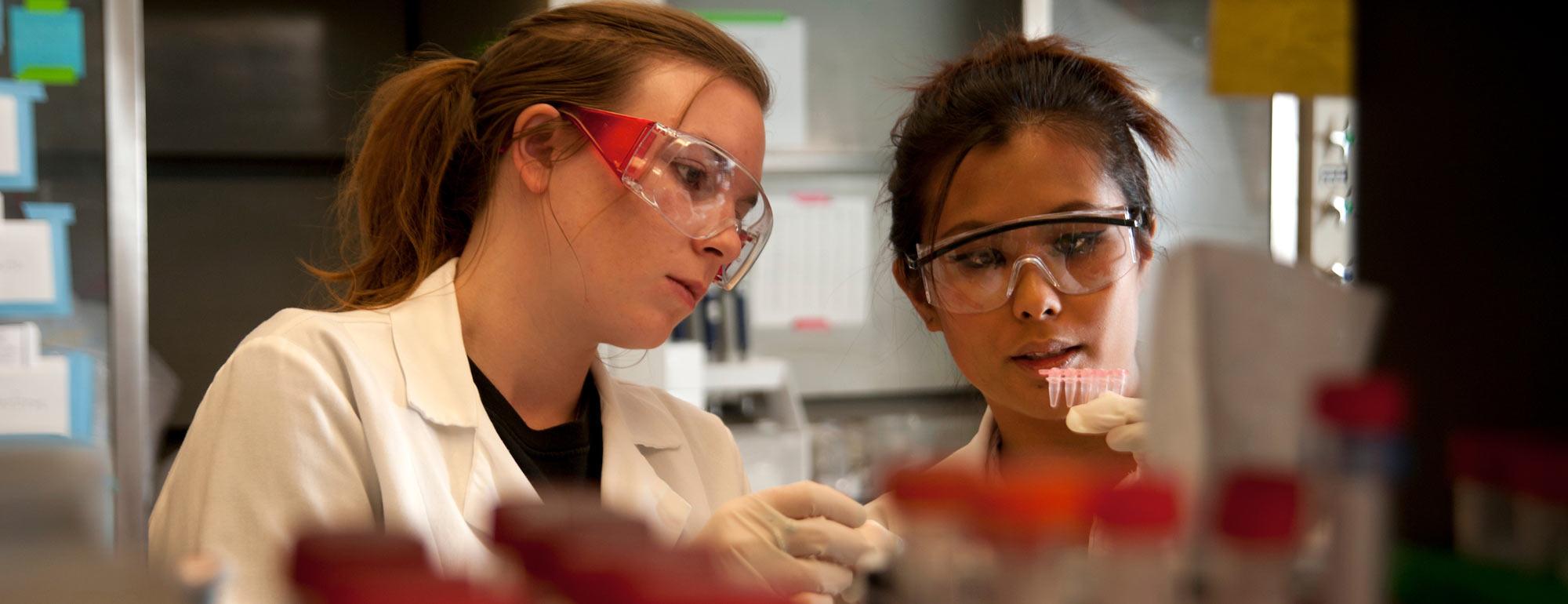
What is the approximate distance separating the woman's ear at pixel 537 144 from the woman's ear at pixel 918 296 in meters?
0.48

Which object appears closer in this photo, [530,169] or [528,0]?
[530,169]

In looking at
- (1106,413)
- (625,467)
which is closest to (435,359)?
(625,467)

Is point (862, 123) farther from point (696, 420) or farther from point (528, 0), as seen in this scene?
point (696, 420)

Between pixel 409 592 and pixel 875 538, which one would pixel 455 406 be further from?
pixel 409 592

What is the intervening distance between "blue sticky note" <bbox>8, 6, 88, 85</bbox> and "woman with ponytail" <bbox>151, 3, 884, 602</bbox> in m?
1.33

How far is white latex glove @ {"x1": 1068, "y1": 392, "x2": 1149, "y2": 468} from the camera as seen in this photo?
1.00 metres

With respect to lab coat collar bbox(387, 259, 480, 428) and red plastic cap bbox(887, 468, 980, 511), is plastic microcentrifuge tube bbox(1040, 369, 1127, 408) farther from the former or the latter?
red plastic cap bbox(887, 468, 980, 511)

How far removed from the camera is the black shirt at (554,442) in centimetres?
155

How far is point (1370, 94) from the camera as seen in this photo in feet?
1.86

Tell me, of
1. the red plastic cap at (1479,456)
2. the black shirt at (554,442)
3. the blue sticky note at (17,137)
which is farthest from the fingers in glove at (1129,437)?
the blue sticky note at (17,137)

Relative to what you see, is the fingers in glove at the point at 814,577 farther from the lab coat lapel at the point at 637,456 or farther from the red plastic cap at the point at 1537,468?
the red plastic cap at the point at 1537,468

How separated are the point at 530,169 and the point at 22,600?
1.09 meters

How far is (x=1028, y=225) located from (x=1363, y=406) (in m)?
0.97

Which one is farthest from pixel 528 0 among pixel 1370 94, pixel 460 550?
pixel 1370 94
